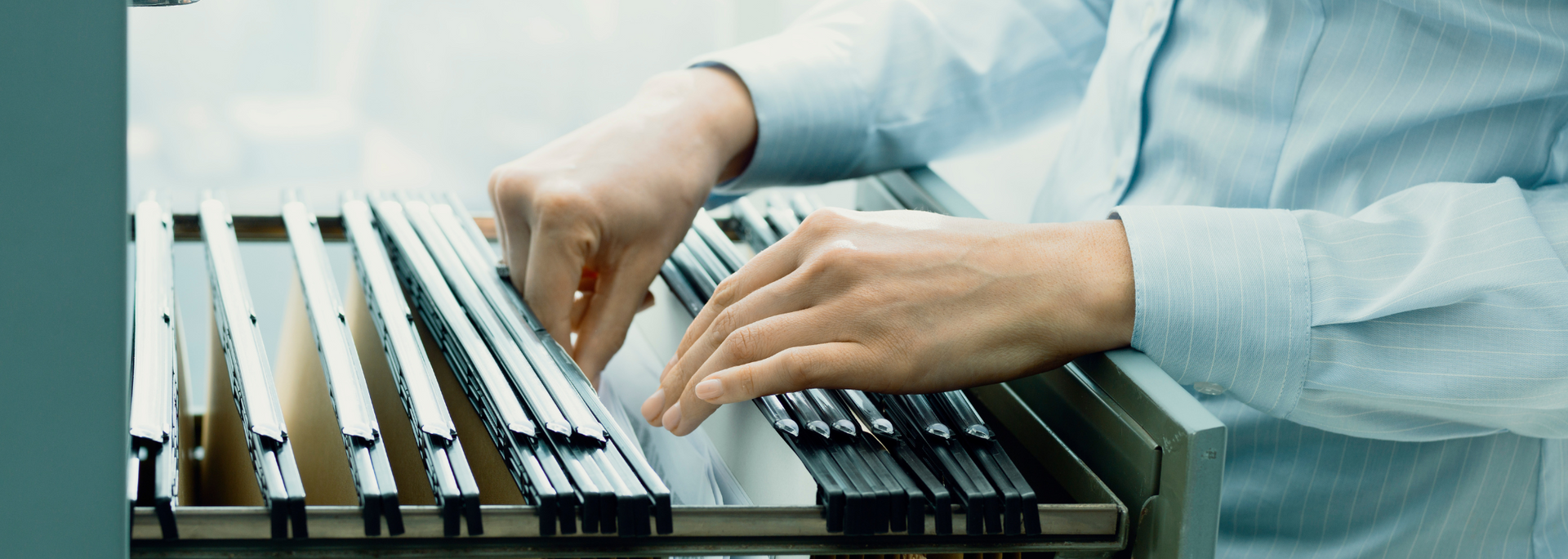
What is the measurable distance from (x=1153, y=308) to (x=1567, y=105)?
1.04 feet

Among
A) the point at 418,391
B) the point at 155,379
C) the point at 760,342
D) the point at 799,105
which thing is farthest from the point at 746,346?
the point at 799,105

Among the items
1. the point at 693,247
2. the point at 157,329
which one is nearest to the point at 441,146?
the point at 693,247

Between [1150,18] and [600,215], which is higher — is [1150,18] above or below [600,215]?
above

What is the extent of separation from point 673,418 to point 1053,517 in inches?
6.8

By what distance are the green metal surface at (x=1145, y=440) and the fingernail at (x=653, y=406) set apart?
18 centimetres

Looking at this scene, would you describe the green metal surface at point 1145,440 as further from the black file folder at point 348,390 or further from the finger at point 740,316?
the black file folder at point 348,390

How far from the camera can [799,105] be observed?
84 cm

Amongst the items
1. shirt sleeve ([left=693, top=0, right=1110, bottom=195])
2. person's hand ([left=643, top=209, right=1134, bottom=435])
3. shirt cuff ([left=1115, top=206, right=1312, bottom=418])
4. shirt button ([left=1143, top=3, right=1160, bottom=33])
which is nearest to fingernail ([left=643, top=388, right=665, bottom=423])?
person's hand ([left=643, top=209, right=1134, bottom=435])

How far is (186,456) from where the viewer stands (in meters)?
0.88

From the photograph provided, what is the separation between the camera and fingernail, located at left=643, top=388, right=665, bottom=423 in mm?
515

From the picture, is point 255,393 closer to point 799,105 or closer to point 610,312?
point 610,312

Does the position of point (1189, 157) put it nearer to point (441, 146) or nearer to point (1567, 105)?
point (1567, 105)

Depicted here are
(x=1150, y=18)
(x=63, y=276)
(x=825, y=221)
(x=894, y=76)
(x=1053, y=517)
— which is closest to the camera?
(x=63, y=276)

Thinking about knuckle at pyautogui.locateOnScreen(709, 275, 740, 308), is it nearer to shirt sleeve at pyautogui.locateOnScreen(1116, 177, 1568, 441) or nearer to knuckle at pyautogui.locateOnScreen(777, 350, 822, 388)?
knuckle at pyautogui.locateOnScreen(777, 350, 822, 388)
